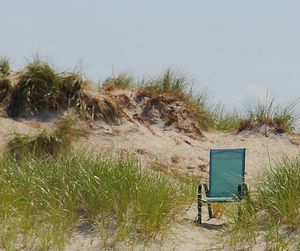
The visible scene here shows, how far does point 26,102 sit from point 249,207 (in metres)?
5.91

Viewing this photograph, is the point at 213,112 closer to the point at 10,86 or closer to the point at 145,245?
the point at 10,86

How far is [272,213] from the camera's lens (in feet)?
23.2

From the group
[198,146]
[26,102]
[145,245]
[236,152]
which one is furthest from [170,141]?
[145,245]

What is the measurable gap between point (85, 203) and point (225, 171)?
210 cm

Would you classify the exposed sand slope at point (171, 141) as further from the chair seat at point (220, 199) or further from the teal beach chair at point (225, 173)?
the chair seat at point (220, 199)

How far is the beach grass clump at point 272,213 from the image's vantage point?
6.57 m

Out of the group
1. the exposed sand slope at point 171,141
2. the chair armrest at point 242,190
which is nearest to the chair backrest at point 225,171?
the chair armrest at point 242,190

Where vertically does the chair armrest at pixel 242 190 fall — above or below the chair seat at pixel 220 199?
above

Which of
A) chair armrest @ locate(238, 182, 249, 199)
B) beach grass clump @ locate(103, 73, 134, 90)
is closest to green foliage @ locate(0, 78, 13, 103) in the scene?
beach grass clump @ locate(103, 73, 134, 90)

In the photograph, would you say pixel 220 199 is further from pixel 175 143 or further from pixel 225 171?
pixel 175 143

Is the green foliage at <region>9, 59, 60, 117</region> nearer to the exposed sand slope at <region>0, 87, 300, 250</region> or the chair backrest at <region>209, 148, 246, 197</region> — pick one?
the exposed sand slope at <region>0, 87, 300, 250</region>

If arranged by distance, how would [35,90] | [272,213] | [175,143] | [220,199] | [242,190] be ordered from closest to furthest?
[272,213]
[242,190]
[220,199]
[35,90]
[175,143]

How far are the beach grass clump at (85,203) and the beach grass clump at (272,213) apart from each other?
0.73 metres

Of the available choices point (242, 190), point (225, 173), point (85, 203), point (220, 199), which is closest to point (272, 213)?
point (242, 190)
